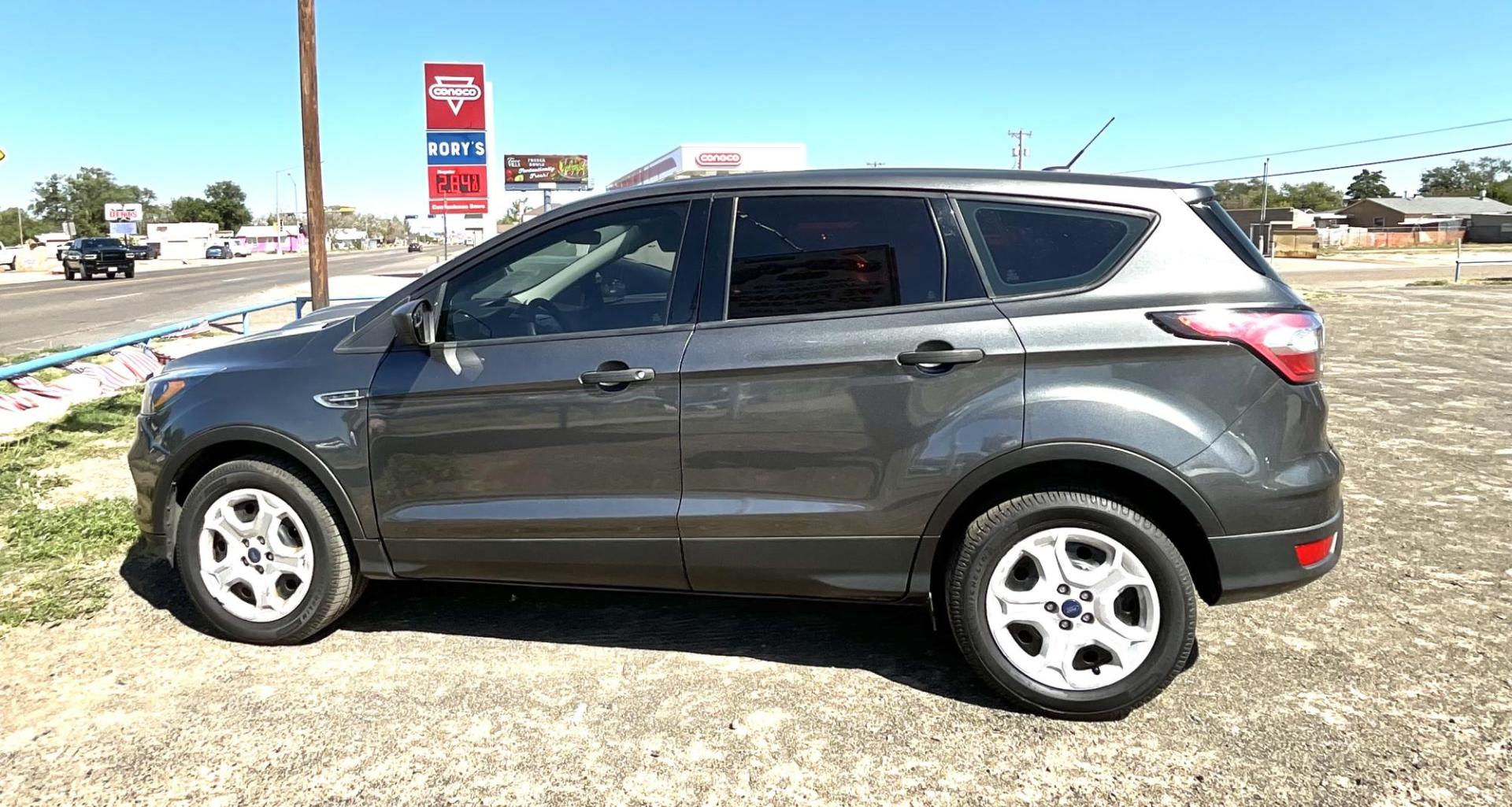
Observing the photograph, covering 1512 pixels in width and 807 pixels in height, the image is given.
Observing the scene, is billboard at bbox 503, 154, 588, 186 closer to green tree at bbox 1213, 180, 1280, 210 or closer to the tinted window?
the tinted window

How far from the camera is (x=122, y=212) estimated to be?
320 feet

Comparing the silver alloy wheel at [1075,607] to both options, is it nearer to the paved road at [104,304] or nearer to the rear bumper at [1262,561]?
the rear bumper at [1262,561]

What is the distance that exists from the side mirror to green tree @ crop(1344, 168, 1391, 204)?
146155mm

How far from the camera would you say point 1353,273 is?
36.0 metres

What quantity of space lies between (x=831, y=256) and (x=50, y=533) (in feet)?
14.3

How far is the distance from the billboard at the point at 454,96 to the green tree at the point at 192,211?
4988 inches

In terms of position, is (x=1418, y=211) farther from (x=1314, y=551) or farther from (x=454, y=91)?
(x=1314, y=551)

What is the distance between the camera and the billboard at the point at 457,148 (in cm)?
1318

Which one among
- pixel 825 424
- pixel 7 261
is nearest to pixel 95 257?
pixel 7 261

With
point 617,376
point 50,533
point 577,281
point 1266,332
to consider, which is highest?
point 577,281

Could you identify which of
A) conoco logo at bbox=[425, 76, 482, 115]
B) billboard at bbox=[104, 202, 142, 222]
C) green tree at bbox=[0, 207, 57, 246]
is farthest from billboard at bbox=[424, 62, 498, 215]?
billboard at bbox=[104, 202, 142, 222]

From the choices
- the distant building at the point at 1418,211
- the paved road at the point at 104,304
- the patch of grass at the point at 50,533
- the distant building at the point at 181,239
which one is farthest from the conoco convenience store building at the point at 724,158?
the distant building at the point at 1418,211

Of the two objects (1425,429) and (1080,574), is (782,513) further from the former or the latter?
(1425,429)

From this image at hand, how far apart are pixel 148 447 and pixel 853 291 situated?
9.24 ft
